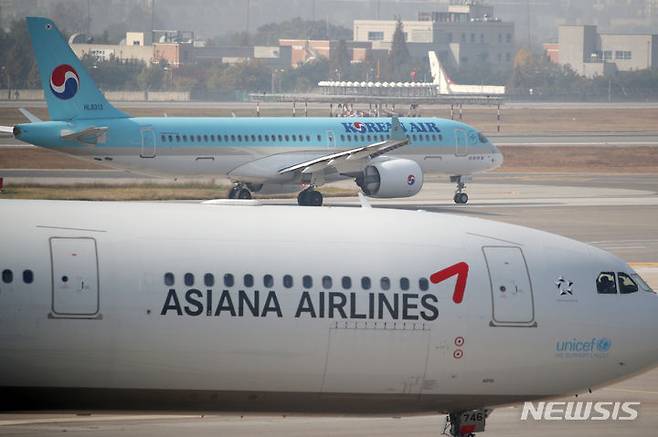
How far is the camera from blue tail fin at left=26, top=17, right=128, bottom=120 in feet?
178

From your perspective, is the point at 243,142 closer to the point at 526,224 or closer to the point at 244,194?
the point at 244,194

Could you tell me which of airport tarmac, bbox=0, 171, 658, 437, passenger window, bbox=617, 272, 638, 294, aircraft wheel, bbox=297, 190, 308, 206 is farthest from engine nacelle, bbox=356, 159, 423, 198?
passenger window, bbox=617, 272, 638, 294

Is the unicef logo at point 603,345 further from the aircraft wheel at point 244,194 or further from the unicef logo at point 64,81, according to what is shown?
the unicef logo at point 64,81

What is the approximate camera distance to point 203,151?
184 feet

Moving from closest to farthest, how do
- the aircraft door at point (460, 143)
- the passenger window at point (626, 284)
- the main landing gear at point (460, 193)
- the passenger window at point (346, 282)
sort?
1. the passenger window at point (346, 282)
2. the passenger window at point (626, 284)
3. the aircraft door at point (460, 143)
4. the main landing gear at point (460, 193)

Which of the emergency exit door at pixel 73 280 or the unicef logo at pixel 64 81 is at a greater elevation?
the unicef logo at pixel 64 81

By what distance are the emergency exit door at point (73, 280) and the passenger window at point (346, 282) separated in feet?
10.9

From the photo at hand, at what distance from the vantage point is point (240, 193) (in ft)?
186

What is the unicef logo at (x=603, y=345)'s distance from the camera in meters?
18.1

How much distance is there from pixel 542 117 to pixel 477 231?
134 m

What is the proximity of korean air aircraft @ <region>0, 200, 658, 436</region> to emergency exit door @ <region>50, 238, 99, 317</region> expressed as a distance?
0.02 meters

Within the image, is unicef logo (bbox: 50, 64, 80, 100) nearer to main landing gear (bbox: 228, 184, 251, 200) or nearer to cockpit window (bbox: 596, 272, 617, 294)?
main landing gear (bbox: 228, 184, 251, 200)

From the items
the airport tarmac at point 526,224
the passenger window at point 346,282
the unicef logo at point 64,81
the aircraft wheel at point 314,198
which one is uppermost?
the unicef logo at point 64,81

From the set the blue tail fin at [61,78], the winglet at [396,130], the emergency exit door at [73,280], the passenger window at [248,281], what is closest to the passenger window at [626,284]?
the passenger window at [248,281]
